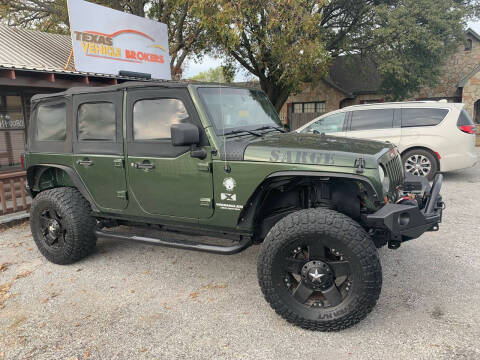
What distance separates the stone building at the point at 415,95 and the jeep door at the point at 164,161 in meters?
18.1

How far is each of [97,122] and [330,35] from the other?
15.1 meters

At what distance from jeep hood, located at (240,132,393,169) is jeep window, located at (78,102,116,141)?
1.64 metres

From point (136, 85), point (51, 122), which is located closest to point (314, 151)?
point (136, 85)

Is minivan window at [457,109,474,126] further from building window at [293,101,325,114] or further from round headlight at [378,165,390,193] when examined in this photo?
building window at [293,101,325,114]

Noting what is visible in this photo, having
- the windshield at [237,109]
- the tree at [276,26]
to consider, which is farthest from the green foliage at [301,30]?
the windshield at [237,109]

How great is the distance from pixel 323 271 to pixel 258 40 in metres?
11.2

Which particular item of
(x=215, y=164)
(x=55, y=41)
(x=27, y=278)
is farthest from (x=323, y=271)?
(x=55, y=41)

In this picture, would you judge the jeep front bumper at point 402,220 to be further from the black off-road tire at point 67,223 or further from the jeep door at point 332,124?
the jeep door at point 332,124

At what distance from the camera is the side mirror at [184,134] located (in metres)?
3.03

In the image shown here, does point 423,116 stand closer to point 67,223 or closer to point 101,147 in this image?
point 101,147

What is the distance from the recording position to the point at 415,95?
2220cm

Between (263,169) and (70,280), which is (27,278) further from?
(263,169)

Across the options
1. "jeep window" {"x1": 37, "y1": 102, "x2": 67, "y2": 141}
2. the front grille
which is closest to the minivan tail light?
the front grille

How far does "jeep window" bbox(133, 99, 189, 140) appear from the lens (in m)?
3.49
